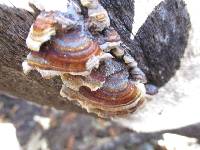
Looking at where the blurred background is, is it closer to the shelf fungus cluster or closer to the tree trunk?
the tree trunk

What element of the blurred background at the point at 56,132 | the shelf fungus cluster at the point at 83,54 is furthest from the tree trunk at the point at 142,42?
the blurred background at the point at 56,132

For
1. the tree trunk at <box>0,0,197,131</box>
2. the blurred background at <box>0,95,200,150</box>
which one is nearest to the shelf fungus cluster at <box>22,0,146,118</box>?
the tree trunk at <box>0,0,197,131</box>

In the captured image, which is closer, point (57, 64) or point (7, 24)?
point (57, 64)

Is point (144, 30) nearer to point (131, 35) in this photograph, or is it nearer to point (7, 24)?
point (131, 35)

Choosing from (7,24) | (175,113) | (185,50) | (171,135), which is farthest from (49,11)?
(171,135)

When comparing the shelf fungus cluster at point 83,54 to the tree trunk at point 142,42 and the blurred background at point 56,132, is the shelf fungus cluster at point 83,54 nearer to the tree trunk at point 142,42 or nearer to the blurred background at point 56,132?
the tree trunk at point 142,42
